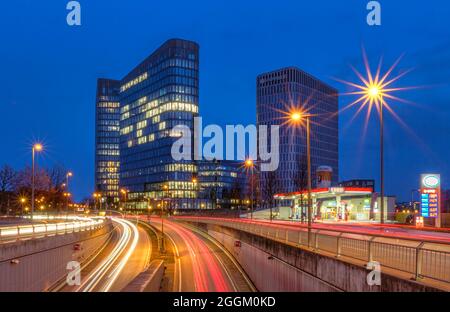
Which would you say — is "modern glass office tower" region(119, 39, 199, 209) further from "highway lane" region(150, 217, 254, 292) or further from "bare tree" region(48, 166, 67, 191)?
"highway lane" region(150, 217, 254, 292)

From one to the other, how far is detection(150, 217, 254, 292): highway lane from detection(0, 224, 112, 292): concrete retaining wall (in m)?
9.27

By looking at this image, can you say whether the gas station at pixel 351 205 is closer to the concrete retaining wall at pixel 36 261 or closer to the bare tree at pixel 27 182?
the concrete retaining wall at pixel 36 261

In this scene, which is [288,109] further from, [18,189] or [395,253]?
[395,253]

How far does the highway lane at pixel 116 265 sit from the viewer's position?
37031 mm

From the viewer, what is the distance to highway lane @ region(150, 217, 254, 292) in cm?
3812

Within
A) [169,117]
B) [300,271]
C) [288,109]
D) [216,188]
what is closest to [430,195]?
[300,271]

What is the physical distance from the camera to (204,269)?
4622 cm

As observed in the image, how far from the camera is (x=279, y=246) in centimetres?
2648

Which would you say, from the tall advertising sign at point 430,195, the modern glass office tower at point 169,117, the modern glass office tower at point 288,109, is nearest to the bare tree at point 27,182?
the modern glass office tower at point 169,117

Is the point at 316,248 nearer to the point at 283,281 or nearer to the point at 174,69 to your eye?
the point at 283,281

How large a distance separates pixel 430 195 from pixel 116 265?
Answer: 31.5 metres

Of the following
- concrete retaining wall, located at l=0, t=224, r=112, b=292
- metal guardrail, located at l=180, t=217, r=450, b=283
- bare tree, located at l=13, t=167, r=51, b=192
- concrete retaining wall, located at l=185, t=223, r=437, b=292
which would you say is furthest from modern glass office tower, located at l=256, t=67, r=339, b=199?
metal guardrail, located at l=180, t=217, r=450, b=283

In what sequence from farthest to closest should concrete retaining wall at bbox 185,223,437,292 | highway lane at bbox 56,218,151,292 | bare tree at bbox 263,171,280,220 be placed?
bare tree at bbox 263,171,280,220 < highway lane at bbox 56,218,151,292 < concrete retaining wall at bbox 185,223,437,292

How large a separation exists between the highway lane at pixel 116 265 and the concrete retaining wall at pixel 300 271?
10.5 metres
